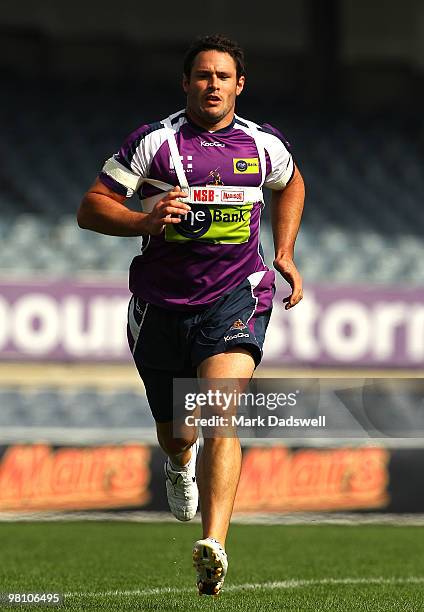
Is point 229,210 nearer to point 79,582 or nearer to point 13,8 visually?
point 79,582

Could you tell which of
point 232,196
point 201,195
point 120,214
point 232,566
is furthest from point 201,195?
point 232,566

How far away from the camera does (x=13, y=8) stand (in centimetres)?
1741

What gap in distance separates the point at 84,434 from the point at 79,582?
4928mm

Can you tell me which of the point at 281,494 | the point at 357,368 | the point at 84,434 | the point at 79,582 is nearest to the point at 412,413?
the point at 357,368

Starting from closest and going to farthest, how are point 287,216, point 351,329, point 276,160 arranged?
point 276,160, point 287,216, point 351,329

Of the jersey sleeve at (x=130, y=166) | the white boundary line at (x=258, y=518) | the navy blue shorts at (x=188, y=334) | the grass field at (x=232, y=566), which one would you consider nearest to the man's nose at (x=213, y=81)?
the jersey sleeve at (x=130, y=166)

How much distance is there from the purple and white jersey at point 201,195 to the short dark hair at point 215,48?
0.82ft

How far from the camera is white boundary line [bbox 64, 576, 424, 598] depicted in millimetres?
5875

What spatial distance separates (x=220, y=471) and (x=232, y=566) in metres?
2.15

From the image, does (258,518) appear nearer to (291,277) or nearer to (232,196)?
(291,277)

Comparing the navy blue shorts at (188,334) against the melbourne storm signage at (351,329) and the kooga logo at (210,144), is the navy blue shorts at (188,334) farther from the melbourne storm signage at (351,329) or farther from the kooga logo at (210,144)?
the melbourne storm signage at (351,329)

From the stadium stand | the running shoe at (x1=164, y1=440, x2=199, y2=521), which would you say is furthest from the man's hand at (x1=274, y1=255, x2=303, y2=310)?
the stadium stand

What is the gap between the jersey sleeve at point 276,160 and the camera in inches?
226

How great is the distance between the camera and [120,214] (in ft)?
17.7
